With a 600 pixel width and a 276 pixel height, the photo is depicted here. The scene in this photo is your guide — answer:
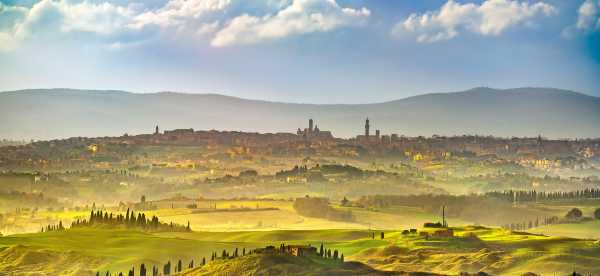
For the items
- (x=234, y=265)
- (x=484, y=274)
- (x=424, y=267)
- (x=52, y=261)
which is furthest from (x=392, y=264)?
(x=52, y=261)

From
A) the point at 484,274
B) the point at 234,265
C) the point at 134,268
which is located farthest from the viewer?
the point at 134,268

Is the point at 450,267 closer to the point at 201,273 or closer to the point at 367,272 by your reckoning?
the point at 367,272

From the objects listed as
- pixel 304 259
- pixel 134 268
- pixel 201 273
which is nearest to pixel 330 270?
pixel 304 259

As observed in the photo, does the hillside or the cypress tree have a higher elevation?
the hillside

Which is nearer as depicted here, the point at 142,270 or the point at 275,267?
the point at 275,267

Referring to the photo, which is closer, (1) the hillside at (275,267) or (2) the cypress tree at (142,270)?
(1) the hillside at (275,267)

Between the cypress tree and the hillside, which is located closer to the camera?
the hillside

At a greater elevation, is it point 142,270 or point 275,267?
point 275,267

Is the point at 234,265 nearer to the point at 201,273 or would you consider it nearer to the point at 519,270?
the point at 201,273

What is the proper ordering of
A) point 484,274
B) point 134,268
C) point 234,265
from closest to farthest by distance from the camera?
1. point 234,265
2. point 484,274
3. point 134,268

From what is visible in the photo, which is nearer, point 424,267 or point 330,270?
point 330,270

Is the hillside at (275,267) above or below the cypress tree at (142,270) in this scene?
above
